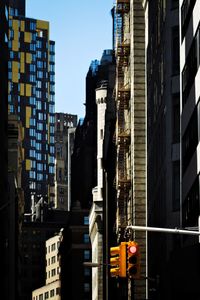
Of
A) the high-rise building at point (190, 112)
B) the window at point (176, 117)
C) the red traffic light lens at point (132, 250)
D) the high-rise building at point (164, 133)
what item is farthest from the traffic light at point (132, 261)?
the window at point (176, 117)

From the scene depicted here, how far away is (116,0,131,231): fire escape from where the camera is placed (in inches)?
4117

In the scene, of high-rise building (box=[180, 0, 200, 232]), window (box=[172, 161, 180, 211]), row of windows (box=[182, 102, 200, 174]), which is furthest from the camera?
window (box=[172, 161, 180, 211])

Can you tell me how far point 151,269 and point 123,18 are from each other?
130ft

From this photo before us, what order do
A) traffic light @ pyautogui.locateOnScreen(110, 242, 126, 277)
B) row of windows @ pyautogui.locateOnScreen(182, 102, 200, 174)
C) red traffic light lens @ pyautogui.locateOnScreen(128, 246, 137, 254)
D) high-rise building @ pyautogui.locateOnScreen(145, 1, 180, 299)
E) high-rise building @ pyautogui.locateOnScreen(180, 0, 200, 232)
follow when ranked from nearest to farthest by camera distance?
traffic light @ pyautogui.locateOnScreen(110, 242, 126, 277) → red traffic light lens @ pyautogui.locateOnScreen(128, 246, 137, 254) → high-rise building @ pyautogui.locateOnScreen(180, 0, 200, 232) → row of windows @ pyautogui.locateOnScreen(182, 102, 200, 174) → high-rise building @ pyautogui.locateOnScreen(145, 1, 180, 299)

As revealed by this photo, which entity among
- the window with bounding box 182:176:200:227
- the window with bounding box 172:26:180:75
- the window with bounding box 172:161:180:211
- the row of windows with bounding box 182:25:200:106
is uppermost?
the window with bounding box 172:26:180:75

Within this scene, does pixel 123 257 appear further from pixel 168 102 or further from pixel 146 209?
pixel 146 209

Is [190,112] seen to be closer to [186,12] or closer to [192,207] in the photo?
[192,207]

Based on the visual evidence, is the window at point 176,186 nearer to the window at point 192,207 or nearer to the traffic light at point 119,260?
the window at point 192,207

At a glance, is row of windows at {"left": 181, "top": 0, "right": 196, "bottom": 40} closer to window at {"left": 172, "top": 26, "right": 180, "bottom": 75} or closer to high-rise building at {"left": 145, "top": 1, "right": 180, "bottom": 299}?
high-rise building at {"left": 145, "top": 1, "right": 180, "bottom": 299}

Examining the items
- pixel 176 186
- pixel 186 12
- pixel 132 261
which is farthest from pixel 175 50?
pixel 132 261

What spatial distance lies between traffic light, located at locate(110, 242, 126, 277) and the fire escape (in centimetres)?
6656

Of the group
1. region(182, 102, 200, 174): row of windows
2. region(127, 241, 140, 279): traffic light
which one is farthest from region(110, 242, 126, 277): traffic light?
region(182, 102, 200, 174): row of windows

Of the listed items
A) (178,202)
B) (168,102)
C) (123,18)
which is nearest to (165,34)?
(168,102)

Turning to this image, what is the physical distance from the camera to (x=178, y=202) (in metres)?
64.6
